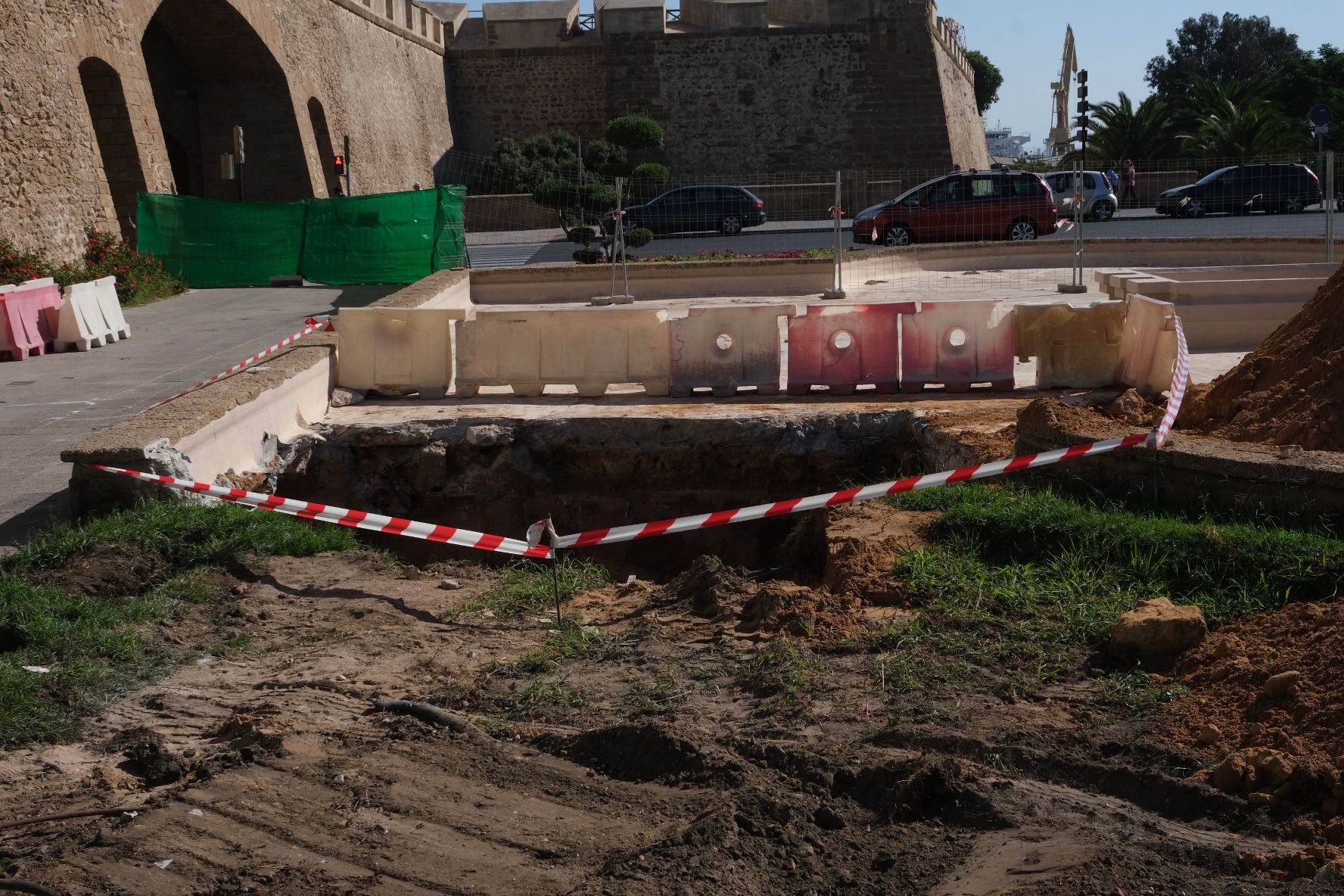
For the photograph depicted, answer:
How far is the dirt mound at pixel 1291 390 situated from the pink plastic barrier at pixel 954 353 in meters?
2.23

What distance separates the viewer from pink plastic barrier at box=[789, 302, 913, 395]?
34.0 ft

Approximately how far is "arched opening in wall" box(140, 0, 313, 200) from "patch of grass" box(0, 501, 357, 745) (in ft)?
78.2

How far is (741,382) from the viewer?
1052cm

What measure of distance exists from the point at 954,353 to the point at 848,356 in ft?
2.86

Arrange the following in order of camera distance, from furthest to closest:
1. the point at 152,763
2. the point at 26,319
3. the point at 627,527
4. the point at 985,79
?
the point at 985,79
the point at 26,319
the point at 627,527
the point at 152,763

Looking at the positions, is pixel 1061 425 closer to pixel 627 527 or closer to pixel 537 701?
pixel 627 527

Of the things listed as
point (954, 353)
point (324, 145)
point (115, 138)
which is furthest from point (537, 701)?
point (324, 145)

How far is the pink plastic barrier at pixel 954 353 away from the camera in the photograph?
1034cm

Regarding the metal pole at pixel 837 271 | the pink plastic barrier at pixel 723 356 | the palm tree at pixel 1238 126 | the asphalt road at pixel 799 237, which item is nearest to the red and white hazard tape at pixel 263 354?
the pink plastic barrier at pixel 723 356

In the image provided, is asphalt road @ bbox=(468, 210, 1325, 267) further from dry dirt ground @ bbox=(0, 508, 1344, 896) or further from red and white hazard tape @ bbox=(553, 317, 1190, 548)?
dry dirt ground @ bbox=(0, 508, 1344, 896)

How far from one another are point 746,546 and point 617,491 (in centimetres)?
117

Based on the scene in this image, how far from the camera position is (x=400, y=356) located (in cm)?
1066

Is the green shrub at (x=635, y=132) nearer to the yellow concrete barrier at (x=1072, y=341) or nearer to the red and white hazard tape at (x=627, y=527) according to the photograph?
the yellow concrete barrier at (x=1072, y=341)

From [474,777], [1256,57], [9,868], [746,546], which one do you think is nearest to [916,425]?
[746,546]
